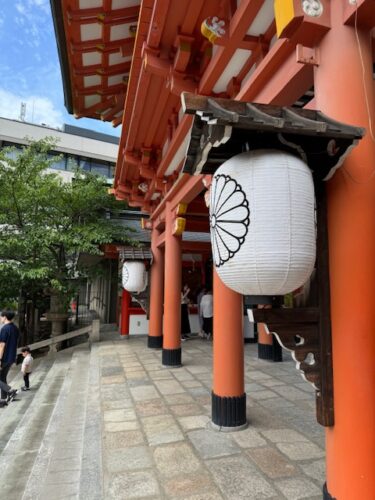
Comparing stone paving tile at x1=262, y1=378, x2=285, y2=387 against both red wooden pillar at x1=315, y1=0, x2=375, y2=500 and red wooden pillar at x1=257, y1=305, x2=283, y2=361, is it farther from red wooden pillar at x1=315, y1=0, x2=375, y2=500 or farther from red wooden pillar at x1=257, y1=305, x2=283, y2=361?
red wooden pillar at x1=315, y1=0, x2=375, y2=500

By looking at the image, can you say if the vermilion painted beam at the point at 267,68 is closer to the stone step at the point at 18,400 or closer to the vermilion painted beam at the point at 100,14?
the vermilion painted beam at the point at 100,14

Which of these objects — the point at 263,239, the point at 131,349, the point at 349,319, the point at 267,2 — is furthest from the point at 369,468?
the point at 131,349

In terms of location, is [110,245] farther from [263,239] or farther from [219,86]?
[263,239]

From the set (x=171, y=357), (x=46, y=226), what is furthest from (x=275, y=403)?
(x=46, y=226)

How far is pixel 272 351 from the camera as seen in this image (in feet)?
23.8

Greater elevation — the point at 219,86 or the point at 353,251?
the point at 219,86

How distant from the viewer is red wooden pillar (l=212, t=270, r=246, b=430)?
3.79 m

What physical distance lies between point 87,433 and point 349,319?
323cm

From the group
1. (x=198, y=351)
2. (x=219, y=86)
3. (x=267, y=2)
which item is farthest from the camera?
(x=198, y=351)

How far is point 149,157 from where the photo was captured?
614 cm

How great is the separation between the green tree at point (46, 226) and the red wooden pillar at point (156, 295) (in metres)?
1.78

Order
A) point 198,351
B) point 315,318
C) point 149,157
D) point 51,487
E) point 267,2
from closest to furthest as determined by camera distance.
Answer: point 315,318
point 267,2
point 51,487
point 149,157
point 198,351

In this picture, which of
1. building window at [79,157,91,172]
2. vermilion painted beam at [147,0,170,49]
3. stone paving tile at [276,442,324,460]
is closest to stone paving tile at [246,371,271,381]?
stone paving tile at [276,442,324,460]

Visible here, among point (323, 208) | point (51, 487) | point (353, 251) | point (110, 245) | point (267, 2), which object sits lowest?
point (51, 487)
